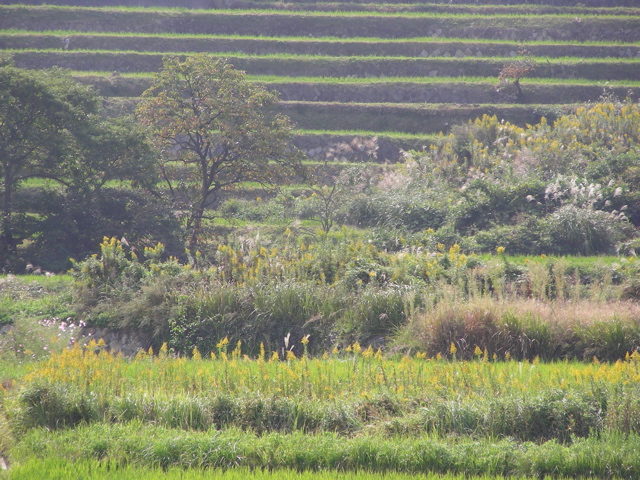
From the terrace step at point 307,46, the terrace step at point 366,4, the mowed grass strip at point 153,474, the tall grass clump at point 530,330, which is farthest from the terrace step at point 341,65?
the mowed grass strip at point 153,474

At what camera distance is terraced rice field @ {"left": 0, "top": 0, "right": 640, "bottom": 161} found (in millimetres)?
28250

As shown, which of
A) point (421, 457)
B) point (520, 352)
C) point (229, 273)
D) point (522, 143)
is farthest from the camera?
point (522, 143)

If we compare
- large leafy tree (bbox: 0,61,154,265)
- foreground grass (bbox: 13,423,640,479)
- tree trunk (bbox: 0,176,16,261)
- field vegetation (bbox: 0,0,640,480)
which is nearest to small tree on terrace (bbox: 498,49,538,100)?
field vegetation (bbox: 0,0,640,480)

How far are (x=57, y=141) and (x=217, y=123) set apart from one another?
4239 mm

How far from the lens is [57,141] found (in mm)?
16203

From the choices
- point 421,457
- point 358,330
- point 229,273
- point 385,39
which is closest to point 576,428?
point 421,457

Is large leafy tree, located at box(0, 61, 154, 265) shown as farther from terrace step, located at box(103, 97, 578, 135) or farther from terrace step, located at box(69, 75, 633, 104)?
terrace step, located at box(69, 75, 633, 104)

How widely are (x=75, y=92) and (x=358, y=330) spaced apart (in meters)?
11.6

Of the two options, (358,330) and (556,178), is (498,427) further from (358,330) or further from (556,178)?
(556,178)

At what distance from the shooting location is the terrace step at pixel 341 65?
31.0 meters

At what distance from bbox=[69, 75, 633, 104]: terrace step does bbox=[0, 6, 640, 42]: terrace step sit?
23.8ft

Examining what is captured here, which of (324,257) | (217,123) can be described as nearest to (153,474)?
(324,257)

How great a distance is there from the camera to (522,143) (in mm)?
19734

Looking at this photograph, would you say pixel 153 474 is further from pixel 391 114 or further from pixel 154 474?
pixel 391 114
